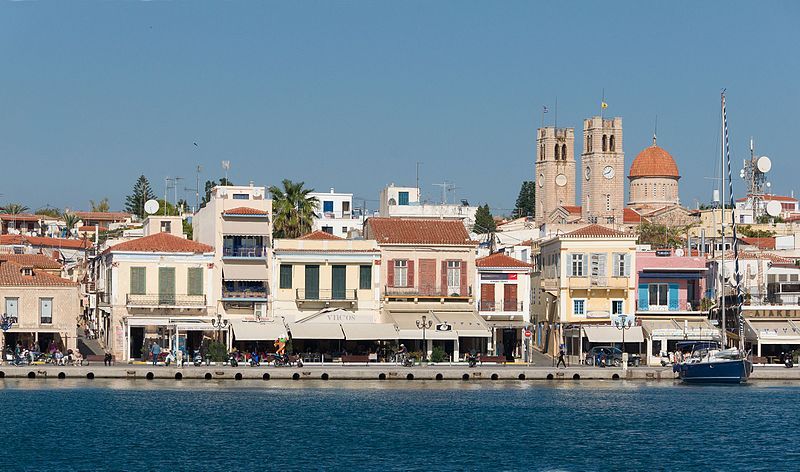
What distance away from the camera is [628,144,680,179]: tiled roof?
17550 cm

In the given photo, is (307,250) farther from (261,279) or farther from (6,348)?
(6,348)

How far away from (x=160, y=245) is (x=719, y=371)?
29.8 meters

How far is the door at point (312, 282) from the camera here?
245ft

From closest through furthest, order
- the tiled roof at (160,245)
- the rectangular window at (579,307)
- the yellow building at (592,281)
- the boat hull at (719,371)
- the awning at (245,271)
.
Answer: the boat hull at (719,371), the tiled roof at (160,245), the awning at (245,271), the yellow building at (592,281), the rectangular window at (579,307)

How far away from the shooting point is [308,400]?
60.3 meters

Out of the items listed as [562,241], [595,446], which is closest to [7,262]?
[562,241]

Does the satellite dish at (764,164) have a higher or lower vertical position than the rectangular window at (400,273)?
higher

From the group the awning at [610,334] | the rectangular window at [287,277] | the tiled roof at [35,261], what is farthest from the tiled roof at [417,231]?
the tiled roof at [35,261]

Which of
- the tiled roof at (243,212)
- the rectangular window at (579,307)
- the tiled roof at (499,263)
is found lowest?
the rectangular window at (579,307)

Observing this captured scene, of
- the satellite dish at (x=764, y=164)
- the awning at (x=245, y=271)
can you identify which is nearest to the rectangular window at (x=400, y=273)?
the awning at (x=245, y=271)

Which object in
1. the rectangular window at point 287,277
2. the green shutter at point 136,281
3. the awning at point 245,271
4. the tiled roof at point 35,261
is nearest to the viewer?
the green shutter at point 136,281

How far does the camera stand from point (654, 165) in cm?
17612

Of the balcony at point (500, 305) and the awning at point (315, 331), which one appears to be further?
the balcony at point (500, 305)

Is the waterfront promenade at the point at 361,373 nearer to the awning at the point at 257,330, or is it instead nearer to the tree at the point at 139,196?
the awning at the point at 257,330
